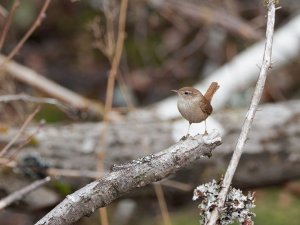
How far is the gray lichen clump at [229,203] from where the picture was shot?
1.42m

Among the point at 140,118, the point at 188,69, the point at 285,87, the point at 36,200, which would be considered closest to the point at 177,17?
the point at 188,69

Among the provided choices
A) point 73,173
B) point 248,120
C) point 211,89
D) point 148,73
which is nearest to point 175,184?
point 73,173

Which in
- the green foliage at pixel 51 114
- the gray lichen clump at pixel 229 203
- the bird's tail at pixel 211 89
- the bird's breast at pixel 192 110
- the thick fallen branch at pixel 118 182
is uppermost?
the green foliage at pixel 51 114

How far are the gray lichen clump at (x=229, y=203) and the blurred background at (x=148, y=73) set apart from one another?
1.79m

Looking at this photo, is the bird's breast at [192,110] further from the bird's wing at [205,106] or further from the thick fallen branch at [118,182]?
the thick fallen branch at [118,182]

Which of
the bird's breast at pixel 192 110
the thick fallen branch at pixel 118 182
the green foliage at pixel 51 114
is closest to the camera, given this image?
the thick fallen branch at pixel 118 182

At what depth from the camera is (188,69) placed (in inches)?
234

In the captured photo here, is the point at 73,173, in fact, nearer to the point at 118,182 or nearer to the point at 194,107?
the point at 194,107

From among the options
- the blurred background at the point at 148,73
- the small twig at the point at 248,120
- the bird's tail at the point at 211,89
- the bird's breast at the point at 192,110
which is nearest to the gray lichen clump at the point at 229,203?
the small twig at the point at 248,120

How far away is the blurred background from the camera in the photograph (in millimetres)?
3541

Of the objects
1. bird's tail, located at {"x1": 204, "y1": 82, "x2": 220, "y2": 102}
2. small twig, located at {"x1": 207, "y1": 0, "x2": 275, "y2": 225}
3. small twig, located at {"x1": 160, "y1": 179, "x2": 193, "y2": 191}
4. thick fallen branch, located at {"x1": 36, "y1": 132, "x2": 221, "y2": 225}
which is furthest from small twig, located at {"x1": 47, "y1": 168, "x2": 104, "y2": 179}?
small twig, located at {"x1": 207, "y1": 0, "x2": 275, "y2": 225}

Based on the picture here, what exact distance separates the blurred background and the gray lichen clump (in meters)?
1.79

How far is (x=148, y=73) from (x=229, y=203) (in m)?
4.49

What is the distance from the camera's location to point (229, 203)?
1469 mm
